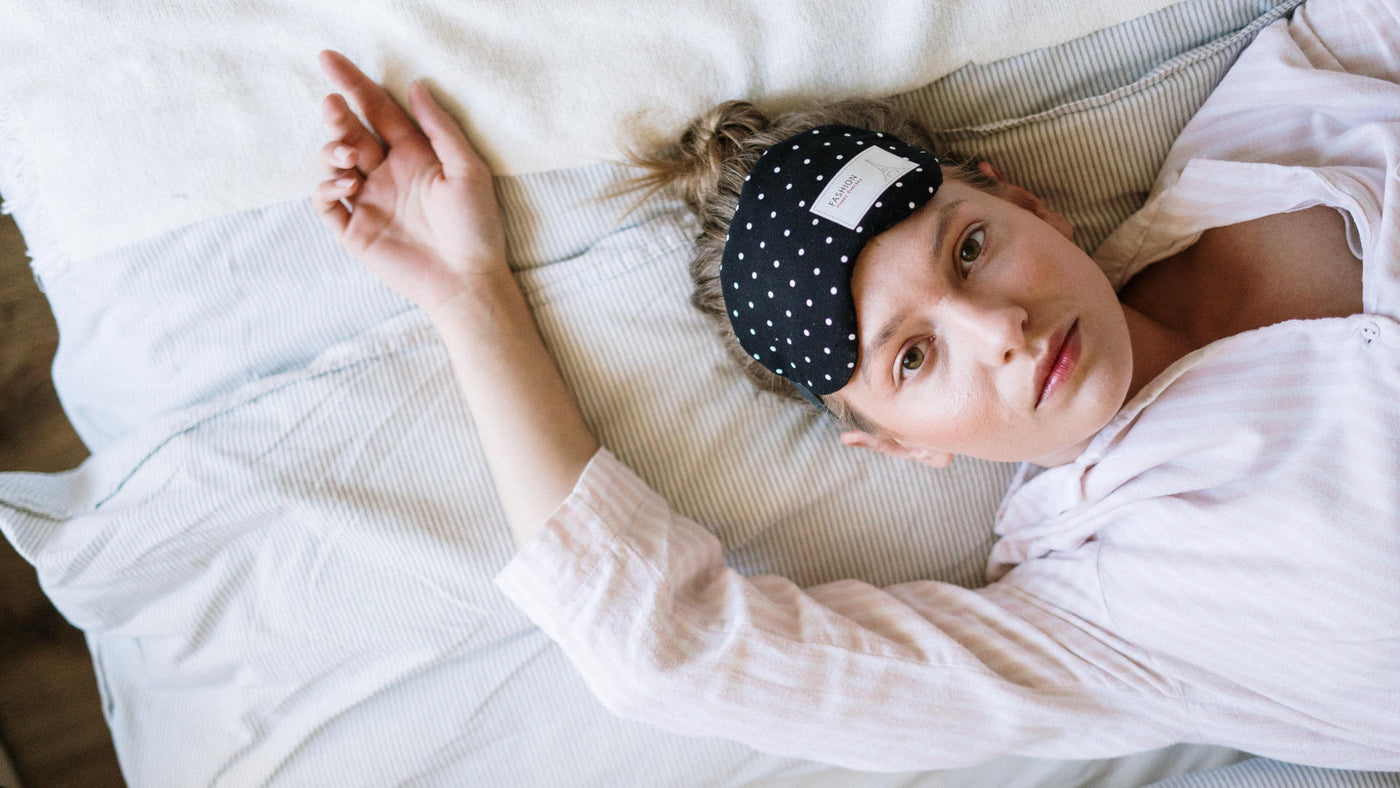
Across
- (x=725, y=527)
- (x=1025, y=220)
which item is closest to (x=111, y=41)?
(x=725, y=527)

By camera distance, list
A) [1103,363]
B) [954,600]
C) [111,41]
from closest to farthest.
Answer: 1. [1103,363]
2. [111,41]
3. [954,600]

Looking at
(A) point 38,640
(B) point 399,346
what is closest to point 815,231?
(B) point 399,346

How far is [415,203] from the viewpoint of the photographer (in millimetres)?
1030

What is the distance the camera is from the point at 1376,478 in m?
0.88

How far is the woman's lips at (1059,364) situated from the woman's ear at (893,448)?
0.18 meters

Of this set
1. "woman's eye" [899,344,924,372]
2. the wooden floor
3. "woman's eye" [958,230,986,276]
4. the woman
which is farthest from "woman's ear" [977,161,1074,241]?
the wooden floor

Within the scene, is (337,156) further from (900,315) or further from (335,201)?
(900,315)

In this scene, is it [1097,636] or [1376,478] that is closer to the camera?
[1376,478]

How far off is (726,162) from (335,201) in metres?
0.46

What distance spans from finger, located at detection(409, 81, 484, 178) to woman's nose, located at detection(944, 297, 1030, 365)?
58 centimetres

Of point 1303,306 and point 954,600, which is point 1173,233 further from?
point 954,600

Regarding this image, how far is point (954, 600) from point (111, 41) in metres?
1.18

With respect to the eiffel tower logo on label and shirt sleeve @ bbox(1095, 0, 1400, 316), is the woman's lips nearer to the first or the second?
the eiffel tower logo on label

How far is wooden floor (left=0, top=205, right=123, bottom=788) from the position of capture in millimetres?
1258
